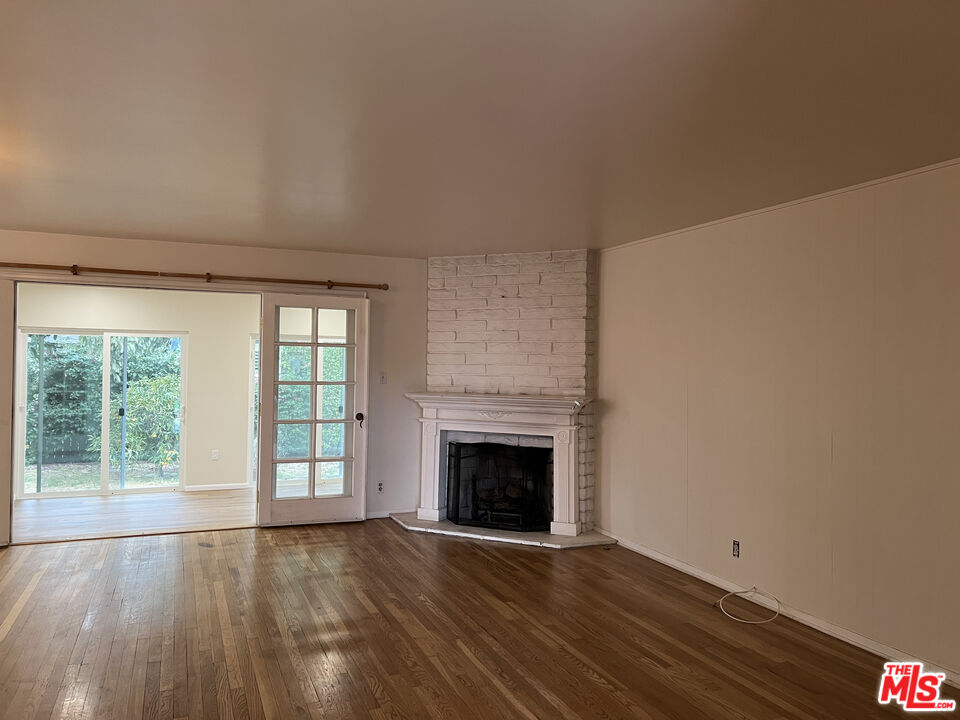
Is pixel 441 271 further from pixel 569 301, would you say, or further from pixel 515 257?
pixel 569 301

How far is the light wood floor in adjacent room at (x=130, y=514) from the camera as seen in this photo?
5699mm

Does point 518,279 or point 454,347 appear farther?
point 454,347

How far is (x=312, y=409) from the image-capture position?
19.4ft

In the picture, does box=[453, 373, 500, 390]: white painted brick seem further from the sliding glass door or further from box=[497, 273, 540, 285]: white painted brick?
the sliding glass door

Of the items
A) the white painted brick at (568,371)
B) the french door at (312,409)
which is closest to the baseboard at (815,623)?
the white painted brick at (568,371)

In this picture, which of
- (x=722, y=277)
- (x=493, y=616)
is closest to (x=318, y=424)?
(x=493, y=616)

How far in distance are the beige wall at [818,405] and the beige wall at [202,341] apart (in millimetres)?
5129

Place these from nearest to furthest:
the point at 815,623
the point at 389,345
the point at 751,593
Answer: the point at 815,623
the point at 751,593
the point at 389,345

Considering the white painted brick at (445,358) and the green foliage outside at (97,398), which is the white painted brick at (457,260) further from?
the green foliage outside at (97,398)

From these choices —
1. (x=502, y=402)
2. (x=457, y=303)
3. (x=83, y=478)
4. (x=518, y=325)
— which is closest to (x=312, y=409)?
(x=457, y=303)

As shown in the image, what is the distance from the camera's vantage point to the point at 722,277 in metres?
4.34

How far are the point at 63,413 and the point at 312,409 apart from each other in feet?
12.6

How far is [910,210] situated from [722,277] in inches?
49.5

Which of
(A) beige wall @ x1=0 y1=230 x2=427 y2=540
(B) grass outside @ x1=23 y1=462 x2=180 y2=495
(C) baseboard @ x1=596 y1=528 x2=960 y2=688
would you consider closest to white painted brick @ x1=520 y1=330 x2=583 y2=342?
(A) beige wall @ x1=0 y1=230 x2=427 y2=540
